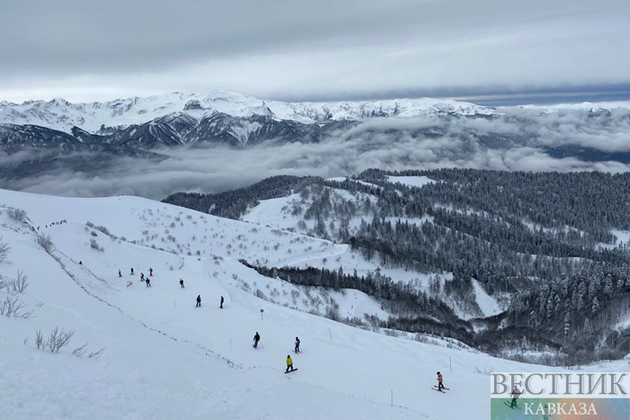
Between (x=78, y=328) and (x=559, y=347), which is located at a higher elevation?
(x=78, y=328)

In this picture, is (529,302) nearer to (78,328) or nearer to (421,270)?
(421,270)

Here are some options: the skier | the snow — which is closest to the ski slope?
the skier

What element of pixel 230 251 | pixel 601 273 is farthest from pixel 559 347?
pixel 230 251

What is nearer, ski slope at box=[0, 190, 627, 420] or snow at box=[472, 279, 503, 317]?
ski slope at box=[0, 190, 627, 420]

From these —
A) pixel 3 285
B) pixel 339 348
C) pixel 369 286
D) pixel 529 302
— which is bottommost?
pixel 529 302

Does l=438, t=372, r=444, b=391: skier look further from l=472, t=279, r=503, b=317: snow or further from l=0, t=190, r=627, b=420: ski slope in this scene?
l=472, t=279, r=503, b=317: snow

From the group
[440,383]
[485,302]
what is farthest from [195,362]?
[485,302]

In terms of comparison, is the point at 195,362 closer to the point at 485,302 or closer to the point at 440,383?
the point at 440,383

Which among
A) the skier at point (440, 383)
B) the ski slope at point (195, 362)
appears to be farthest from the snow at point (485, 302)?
the skier at point (440, 383)
